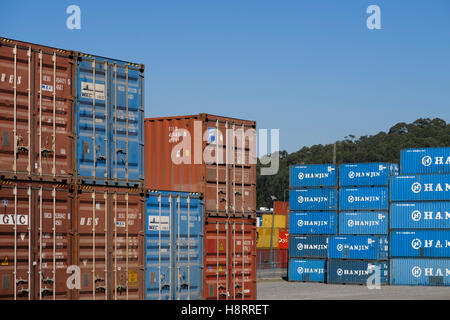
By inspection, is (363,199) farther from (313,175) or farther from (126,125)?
(126,125)

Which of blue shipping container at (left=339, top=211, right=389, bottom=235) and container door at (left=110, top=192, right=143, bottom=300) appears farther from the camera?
blue shipping container at (left=339, top=211, right=389, bottom=235)

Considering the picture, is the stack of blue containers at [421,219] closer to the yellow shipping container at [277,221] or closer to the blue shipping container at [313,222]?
the blue shipping container at [313,222]

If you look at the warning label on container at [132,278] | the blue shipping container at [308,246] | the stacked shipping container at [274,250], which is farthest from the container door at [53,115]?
the stacked shipping container at [274,250]

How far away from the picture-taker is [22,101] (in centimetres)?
1952

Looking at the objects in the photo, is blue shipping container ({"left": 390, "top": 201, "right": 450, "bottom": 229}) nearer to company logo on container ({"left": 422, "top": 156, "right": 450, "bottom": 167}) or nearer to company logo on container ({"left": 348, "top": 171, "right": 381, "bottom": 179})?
company logo on container ({"left": 348, "top": 171, "right": 381, "bottom": 179})

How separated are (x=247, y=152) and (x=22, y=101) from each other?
29.2ft

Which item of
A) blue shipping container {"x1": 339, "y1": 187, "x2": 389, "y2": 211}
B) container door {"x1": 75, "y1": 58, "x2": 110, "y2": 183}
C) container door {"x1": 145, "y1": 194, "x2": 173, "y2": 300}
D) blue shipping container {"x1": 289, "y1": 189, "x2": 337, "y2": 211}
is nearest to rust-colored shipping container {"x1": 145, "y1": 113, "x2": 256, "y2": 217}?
container door {"x1": 145, "y1": 194, "x2": 173, "y2": 300}

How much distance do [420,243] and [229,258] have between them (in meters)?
21.3

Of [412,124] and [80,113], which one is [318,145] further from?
[80,113]

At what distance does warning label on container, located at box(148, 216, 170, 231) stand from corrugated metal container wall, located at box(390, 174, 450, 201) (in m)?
23.6

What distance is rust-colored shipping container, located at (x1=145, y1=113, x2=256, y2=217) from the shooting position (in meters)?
24.3

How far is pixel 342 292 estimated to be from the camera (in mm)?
39469
